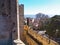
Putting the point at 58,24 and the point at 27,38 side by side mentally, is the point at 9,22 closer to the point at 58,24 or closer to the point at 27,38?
the point at 27,38

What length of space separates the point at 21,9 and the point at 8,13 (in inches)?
57.6

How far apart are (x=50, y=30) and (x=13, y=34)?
15.0 metres

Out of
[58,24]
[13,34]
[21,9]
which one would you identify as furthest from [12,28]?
[58,24]

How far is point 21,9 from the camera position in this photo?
9359 millimetres

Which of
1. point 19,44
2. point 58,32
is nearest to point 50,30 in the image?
point 58,32

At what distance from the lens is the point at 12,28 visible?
315 inches

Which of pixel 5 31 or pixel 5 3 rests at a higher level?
pixel 5 3

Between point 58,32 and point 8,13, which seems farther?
point 58,32

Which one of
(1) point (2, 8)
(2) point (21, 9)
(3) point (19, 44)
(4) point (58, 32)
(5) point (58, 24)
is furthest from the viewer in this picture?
(5) point (58, 24)

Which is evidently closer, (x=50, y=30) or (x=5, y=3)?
(x=5, y=3)

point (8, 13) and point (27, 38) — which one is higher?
point (8, 13)

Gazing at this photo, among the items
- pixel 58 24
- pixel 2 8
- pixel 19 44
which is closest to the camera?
pixel 19 44

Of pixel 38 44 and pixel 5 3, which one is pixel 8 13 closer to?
pixel 5 3

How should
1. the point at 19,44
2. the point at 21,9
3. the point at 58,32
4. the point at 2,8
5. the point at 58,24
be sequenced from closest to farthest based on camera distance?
the point at 19,44, the point at 2,8, the point at 21,9, the point at 58,32, the point at 58,24
